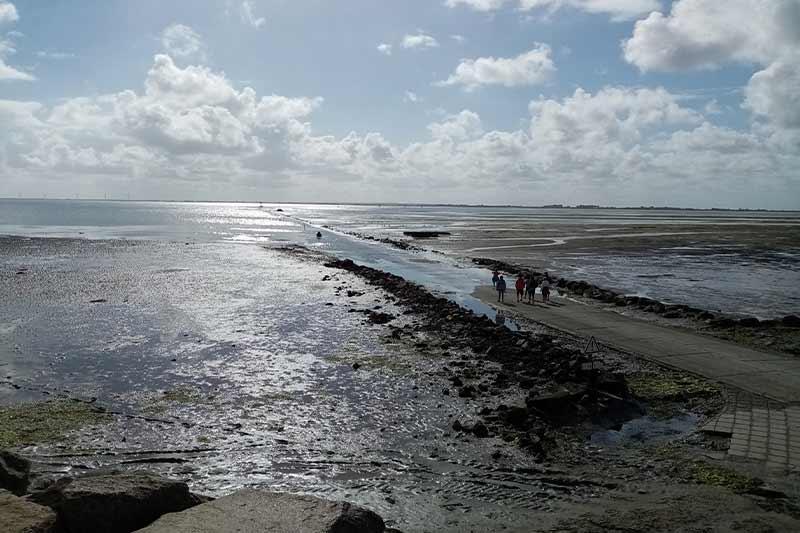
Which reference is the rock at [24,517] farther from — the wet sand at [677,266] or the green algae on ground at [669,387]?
the wet sand at [677,266]

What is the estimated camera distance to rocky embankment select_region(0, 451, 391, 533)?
6.23 meters

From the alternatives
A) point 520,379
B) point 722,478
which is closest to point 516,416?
point 520,379

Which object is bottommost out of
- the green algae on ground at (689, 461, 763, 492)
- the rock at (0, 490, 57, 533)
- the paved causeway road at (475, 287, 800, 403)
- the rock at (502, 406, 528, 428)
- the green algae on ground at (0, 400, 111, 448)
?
the green algae on ground at (0, 400, 111, 448)

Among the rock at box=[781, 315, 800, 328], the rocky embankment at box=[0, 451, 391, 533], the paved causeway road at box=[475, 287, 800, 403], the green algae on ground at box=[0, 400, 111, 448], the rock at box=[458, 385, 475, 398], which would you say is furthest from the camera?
the rock at box=[781, 315, 800, 328]

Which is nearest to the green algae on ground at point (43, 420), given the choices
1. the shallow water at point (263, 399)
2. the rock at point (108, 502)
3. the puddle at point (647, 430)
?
the shallow water at point (263, 399)

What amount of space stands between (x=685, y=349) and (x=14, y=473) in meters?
18.0

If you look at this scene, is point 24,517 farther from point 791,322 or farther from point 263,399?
point 791,322

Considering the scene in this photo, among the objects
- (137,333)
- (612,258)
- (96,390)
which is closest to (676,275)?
(612,258)

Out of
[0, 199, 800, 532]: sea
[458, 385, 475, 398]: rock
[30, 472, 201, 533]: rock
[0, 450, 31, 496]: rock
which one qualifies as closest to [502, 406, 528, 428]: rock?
[0, 199, 800, 532]: sea

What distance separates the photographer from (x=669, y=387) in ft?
48.0

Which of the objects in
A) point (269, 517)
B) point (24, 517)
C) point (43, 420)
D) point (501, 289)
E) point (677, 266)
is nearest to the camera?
point (24, 517)

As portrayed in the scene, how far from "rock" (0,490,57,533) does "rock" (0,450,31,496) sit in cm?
160

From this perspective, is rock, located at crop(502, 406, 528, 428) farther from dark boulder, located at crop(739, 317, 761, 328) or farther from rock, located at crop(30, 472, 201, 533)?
dark boulder, located at crop(739, 317, 761, 328)

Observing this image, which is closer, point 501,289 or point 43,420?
point 43,420
